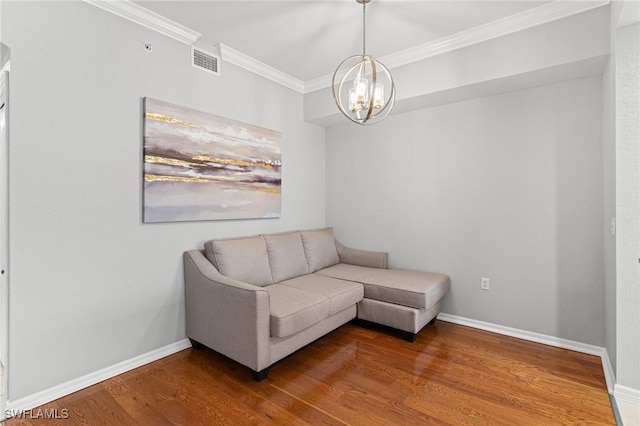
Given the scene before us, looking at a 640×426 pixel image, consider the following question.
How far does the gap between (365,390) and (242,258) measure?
56.3 inches

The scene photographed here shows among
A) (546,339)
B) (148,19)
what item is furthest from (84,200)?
(546,339)

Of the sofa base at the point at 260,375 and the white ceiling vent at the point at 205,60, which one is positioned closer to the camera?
the sofa base at the point at 260,375

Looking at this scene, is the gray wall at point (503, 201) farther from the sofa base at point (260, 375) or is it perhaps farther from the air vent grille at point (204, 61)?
the sofa base at point (260, 375)

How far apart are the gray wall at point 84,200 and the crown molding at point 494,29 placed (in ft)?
6.40

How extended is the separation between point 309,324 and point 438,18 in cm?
258

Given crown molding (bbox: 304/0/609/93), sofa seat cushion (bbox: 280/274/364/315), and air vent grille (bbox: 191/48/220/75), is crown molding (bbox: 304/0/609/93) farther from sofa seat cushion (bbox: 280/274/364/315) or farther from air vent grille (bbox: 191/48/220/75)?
sofa seat cushion (bbox: 280/274/364/315)

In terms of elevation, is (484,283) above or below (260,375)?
above

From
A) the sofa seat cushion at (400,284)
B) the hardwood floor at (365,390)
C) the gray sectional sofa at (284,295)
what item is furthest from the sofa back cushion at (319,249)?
the hardwood floor at (365,390)

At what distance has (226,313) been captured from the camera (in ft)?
7.59

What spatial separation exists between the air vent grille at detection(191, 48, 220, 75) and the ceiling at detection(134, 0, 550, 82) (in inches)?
5.0

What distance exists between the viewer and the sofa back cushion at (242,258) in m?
2.68

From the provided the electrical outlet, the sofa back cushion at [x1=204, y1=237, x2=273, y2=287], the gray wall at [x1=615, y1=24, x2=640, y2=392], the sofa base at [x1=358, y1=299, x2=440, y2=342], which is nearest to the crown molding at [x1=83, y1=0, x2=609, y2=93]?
the gray wall at [x1=615, y1=24, x2=640, y2=392]

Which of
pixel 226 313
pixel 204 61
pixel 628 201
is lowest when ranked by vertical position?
pixel 226 313

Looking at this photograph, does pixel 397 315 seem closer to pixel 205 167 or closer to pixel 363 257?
pixel 363 257
